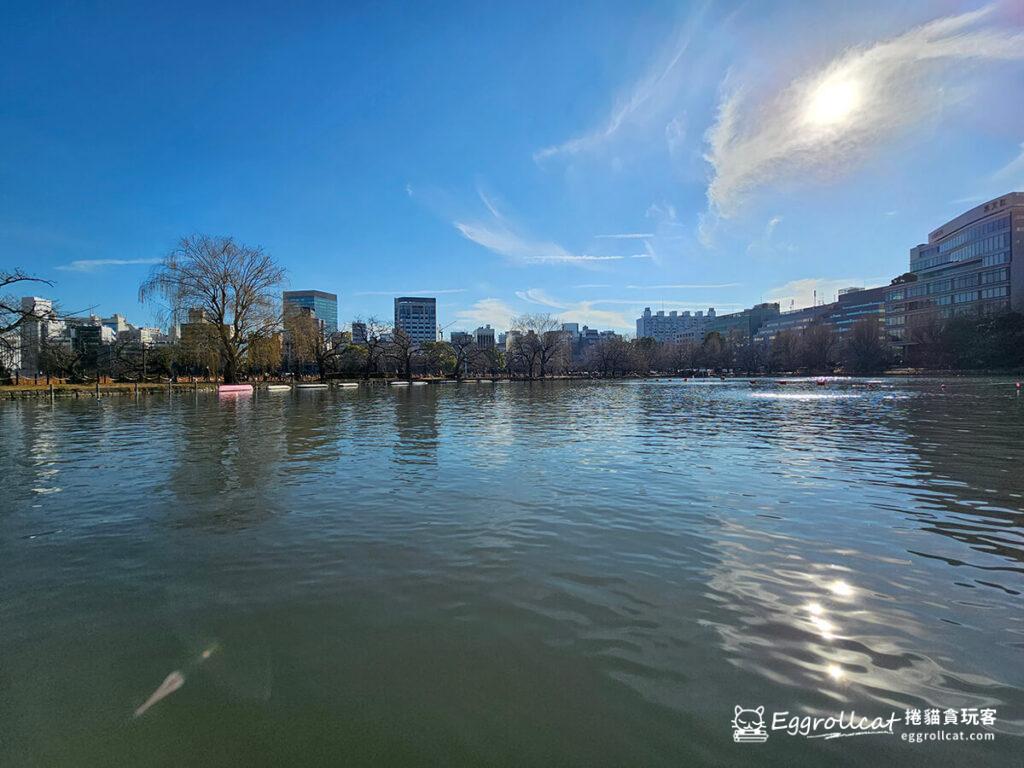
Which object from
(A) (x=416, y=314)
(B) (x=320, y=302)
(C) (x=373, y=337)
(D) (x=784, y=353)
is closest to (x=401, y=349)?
(C) (x=373, y=337)

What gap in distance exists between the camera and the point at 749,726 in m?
2.70

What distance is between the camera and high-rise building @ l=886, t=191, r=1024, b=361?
80.2 m

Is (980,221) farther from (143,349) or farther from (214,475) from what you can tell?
(143,349)

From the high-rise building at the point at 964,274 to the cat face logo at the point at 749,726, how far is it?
100999mm

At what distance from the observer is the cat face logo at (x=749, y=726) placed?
2.59 metres

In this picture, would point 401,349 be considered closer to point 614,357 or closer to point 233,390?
point 233,390

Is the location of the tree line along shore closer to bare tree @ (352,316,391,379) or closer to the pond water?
bare tree @ (352,316,391,379)

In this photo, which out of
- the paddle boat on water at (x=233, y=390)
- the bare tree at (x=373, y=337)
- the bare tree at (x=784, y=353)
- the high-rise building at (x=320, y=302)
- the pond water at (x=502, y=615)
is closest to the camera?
the pond water at (x=502, y=615)

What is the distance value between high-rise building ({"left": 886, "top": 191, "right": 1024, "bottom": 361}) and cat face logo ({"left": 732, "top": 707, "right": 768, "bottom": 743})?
101 m

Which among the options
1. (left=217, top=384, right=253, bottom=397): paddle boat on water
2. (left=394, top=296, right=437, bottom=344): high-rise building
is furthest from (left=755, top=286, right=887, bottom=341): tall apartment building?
(left=217, top=384, right=253, bottom=397): paddle boat on water

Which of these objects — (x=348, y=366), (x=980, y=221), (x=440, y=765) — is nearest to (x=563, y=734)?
(x=440, y=765)

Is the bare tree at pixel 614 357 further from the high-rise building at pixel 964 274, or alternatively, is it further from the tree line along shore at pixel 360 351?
the high-rise building at pixel 964 274

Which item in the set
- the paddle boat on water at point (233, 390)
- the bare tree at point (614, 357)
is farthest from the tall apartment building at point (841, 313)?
the paddle boat on water at point (233, 390)

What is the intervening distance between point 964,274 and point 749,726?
119406 mm
